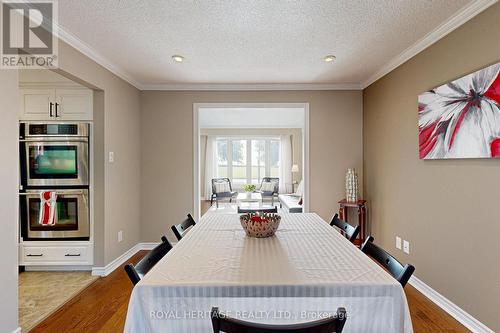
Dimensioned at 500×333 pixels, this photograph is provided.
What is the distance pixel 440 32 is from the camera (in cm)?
239

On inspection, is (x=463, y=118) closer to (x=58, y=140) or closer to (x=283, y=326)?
(x=283, y=326)

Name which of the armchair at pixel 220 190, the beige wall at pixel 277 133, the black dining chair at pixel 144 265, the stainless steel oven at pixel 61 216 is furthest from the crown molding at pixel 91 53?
the beige wall at pixel 277 133

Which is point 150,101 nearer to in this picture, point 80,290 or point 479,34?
point 80,290

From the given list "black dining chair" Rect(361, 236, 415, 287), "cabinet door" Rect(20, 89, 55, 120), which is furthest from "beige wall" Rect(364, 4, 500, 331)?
"cabinet door" Rect(20, 89, 55, 120)

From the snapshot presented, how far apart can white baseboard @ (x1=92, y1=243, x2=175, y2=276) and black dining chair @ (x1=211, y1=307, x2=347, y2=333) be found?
9.34 feet

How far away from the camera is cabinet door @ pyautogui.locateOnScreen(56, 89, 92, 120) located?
3.21m

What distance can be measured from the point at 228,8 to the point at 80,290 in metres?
2.89

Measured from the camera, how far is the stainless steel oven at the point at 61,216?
10.3 feet

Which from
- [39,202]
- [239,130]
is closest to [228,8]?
[39,202]

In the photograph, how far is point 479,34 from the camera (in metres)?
2.03

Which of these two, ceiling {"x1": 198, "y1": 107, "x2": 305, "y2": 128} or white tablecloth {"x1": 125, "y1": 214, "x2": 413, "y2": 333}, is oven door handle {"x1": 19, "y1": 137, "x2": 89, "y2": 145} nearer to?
white tablecloth {"x1": 125, "y1": 214, "x2": 413, "y2": 333}

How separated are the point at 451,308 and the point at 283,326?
7.35 ft

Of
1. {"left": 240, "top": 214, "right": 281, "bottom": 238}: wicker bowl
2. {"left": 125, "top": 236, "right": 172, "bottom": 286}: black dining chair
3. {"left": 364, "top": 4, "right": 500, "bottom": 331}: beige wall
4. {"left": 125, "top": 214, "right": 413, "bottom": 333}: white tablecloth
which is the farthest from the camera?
{"left": 364, "top": 4, "right": 500, "bottom": 331}: beige wall

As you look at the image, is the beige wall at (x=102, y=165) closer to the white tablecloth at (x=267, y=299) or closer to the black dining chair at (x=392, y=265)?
the white tablecloth at (x=267, y=299)
